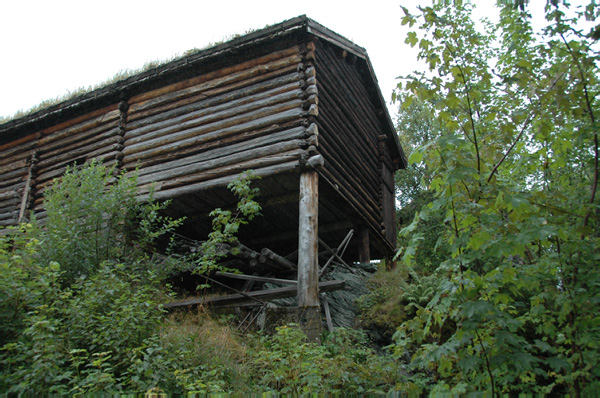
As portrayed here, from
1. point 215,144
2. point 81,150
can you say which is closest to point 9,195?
point 81,150

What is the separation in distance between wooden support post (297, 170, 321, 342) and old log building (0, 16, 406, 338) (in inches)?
0.8

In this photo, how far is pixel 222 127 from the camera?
10352 millimetres

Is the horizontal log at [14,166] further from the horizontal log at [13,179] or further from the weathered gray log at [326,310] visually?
the weathered gray log at [326,310]

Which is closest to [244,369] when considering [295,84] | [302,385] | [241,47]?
[302,385]

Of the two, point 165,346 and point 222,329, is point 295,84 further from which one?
point 165,346

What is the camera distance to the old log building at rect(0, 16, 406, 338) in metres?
9.48

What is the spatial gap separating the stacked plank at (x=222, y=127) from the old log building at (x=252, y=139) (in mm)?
26

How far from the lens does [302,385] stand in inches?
208

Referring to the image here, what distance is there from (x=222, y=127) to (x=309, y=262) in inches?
149

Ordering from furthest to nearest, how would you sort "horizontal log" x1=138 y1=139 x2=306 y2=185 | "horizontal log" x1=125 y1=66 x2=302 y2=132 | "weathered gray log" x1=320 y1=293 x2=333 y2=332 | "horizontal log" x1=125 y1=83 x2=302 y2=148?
"horizontal log" x1=125 y1=66 x2=302 y2=132
"horizontal log" x1=125 y1=83 x2=302 y2=148
"horizontal log" x1=138 y1=139 x2=306 y2=185
"weathered gray log" x1=320 y1=293 x2=333 y2=332

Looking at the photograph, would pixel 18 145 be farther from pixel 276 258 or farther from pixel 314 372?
pixel 314 372

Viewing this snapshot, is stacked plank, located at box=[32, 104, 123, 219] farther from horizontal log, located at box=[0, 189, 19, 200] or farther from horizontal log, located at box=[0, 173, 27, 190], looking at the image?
horizontal log, located at box=[0, 189, 19, 200]

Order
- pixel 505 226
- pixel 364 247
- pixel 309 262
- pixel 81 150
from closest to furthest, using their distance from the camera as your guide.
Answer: pixel 505 226 < pixel 309 262 < pixel 364 247 < pixel 81 150

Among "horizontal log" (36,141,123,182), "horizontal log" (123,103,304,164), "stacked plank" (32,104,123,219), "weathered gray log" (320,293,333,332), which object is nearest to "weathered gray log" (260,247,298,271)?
"weathered gray log" (320,293,333,332)
